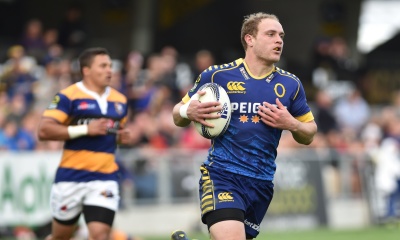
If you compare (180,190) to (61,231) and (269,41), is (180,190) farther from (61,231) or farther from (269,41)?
(269,41)

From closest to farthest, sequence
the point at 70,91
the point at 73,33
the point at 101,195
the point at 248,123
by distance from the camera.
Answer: the point at 248,123
the point at 101,195
the point at 70,91
the point at 73,33

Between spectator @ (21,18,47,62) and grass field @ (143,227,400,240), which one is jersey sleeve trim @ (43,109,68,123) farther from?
spectator @ (21,18,47,62)

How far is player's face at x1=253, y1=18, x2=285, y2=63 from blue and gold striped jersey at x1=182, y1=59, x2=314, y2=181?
18cm

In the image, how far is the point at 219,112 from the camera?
8.39 meters

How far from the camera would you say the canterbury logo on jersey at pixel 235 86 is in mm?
8594

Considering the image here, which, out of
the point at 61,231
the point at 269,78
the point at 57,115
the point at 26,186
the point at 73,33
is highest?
the point at 73,33

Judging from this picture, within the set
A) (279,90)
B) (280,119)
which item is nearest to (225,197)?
(280,119)

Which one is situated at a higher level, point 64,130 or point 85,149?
point 64,130

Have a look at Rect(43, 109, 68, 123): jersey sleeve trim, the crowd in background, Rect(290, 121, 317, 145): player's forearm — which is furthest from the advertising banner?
Rect(290, 121, 317, 145): player's forearm

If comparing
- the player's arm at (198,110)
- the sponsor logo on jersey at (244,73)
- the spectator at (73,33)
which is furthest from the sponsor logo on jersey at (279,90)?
the spectator at (73,33)

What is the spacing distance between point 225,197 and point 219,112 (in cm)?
72

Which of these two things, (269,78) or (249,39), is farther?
(249,39)

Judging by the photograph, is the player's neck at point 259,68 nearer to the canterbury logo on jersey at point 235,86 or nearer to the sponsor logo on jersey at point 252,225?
the canterbury logo on jersey at point 235,86

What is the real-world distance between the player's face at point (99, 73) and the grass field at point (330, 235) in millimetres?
5456
